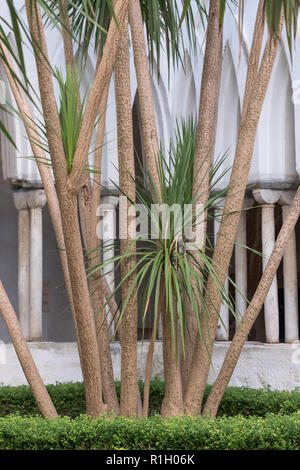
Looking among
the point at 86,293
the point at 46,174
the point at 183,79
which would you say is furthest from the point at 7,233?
the point at 86,293

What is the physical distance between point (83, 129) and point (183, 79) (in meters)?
5.34

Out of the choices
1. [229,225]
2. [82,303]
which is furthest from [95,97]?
[229,225]

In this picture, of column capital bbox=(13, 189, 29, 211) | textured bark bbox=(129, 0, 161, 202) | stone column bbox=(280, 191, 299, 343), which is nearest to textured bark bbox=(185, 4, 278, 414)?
textured bark bbox=(129, 0, 161, 202)

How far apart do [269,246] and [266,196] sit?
1.93 ft

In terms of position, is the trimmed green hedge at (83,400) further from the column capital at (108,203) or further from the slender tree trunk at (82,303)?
the column capital at (108,203)

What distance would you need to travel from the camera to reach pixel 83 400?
22.5ft

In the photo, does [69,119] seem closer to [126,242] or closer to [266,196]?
[126,242]

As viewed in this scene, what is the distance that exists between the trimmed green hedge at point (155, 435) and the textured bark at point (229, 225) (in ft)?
2.23

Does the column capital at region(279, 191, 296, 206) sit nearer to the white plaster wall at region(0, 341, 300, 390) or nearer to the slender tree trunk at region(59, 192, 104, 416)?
the white plaster wall at region(0, 341, 300, 390)

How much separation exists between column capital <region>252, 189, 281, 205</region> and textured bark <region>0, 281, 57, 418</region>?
4410 millimetres

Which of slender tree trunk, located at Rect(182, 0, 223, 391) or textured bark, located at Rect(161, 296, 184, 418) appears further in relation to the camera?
slender tree trunk, located at Rect(182, 0, 223, 391)

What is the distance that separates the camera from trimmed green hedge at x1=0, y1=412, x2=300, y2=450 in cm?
430

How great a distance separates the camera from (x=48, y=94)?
444 centimetres
